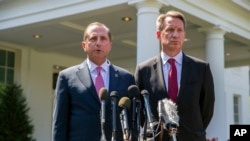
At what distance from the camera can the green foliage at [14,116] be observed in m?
13.4

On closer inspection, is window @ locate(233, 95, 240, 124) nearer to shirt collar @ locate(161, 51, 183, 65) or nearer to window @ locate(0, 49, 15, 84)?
window @ locate(0, 49, 15, 84)

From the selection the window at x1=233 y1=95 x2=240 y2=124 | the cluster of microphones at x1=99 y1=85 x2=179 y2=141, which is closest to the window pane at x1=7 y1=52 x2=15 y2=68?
the cluster of microphones at x1=99 y1=85 x2=179 y2=141

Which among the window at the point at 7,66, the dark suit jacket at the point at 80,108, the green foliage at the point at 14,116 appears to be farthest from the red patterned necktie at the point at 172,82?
the window at the point at 7,66

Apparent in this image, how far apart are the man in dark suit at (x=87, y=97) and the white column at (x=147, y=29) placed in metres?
5.42

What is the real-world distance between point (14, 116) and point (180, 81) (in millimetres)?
11076

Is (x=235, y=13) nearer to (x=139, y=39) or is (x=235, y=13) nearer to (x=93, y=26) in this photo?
(x=139, y=39)

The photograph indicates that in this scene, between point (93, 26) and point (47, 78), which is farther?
point (47, 78)

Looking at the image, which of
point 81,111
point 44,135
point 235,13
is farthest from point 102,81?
point 44,135

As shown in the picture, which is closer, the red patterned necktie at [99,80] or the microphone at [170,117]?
the microphone at [170,117]

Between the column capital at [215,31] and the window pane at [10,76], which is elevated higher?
the column capital at [215,31]

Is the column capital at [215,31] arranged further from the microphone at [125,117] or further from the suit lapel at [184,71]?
the microphone at [125,117]

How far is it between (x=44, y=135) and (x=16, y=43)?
11.2ft

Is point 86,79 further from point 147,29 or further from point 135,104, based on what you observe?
point 147,29

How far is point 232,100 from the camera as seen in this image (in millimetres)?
23312
